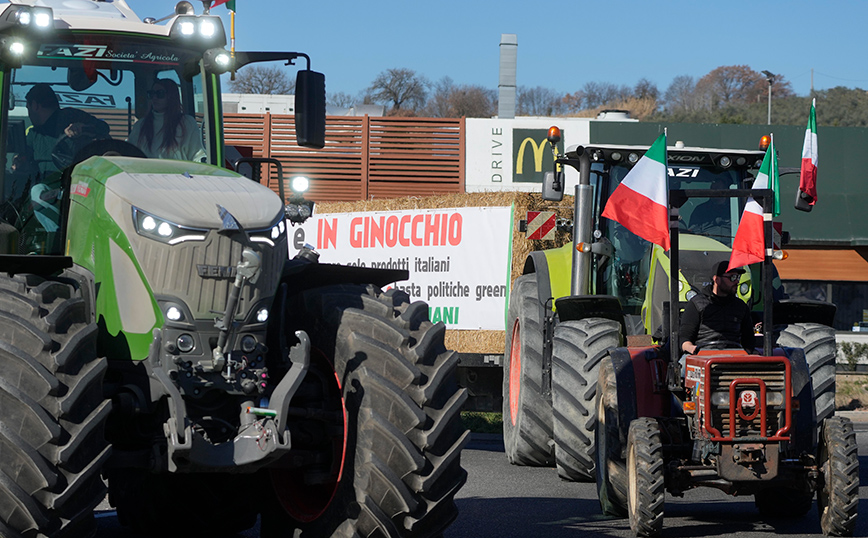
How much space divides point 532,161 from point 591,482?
19785 millimetres

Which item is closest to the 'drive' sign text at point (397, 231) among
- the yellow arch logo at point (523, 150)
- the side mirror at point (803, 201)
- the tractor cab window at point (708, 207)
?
the tractor cab window at point (708, 207)

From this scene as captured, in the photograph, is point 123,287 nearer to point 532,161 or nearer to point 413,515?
point 413,515

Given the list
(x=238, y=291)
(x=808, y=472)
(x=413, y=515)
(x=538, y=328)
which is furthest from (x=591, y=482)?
(x=238, y=291)

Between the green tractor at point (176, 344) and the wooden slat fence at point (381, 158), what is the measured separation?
2392 centimetres

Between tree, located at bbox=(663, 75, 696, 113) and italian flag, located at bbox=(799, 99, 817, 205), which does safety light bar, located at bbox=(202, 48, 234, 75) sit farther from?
tree, located at bbox=(663, 75, 696, 113)

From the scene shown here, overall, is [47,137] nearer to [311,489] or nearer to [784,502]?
[311,489]

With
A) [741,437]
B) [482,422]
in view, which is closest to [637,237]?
[741,437]

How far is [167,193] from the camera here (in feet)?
19.2

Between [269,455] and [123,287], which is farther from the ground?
[123,287]

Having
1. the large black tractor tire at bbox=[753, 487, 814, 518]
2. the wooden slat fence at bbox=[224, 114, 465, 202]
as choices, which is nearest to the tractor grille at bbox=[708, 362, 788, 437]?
the large black tractor tire at bbox=[753, 487, 814, 518]

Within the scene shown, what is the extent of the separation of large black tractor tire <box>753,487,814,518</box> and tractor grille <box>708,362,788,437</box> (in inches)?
44.8

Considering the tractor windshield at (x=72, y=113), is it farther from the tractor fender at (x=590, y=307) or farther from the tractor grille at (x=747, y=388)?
the tractor fender at (x=590, y=307)

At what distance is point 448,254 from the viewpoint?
1645cm

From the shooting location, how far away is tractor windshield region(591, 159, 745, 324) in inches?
429
